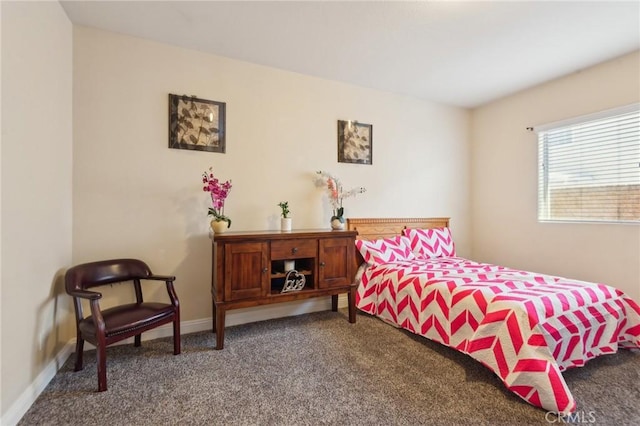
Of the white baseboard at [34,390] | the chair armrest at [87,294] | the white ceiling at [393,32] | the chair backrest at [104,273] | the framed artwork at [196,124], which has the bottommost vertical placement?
the white baseboard at [34,390]

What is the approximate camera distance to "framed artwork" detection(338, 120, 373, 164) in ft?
10.6

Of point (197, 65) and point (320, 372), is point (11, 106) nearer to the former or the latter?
point (197, 65)

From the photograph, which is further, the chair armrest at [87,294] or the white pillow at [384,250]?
the white pillow at [384,250]

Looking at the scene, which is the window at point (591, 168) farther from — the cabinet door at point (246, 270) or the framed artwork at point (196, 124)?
the framed artwork at point (196, 124)

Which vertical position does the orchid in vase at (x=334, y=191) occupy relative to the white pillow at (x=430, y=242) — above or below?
above

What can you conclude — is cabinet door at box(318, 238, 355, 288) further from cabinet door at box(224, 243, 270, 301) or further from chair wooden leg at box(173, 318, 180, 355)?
chair wooden leg at box(173, 318, 180, 355)

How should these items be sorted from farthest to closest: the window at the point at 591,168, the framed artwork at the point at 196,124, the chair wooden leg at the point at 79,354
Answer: the window at the point at 591,168 → the framed artwork at the point at 196,124 → the chair wooden leg at the point at 79,354

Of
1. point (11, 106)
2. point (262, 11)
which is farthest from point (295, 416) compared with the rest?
point (262, 11)

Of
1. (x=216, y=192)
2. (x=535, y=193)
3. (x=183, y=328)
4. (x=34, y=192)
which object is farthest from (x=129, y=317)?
(x=535, y=193)

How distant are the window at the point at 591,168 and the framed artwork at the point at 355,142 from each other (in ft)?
6.51

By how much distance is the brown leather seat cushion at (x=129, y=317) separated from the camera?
1.77m

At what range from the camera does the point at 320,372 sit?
6.25 feet

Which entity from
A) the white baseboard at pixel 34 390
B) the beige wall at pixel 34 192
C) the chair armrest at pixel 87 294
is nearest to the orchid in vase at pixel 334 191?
the chair armrest at pixel 87 294

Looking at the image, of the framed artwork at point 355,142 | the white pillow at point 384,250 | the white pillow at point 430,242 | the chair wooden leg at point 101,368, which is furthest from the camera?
the white pillow at point 430,242
